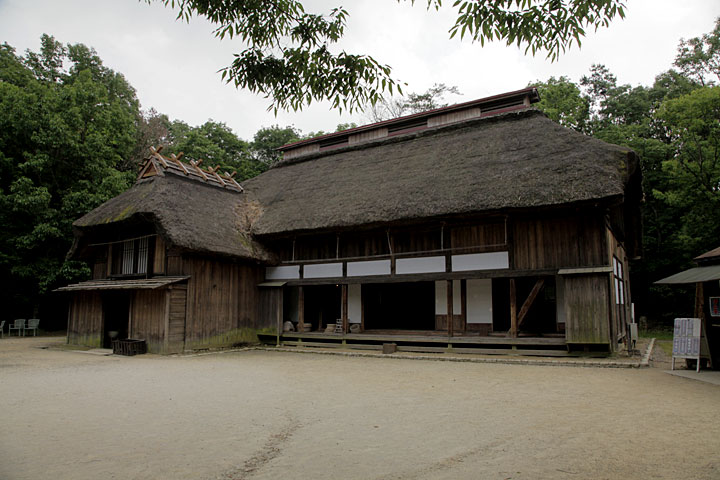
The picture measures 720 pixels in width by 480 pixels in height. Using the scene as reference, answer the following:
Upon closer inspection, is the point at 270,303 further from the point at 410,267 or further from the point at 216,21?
the point at 216,21

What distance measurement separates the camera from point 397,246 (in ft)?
46.1

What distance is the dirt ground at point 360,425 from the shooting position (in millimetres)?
3830

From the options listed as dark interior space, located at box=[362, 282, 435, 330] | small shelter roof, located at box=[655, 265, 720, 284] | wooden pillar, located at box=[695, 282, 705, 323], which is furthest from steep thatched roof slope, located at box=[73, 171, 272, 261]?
wooden pillar, located at box=[695, 282, 705, 323]

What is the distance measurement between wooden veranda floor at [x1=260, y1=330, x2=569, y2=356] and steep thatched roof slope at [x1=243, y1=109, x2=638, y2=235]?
3.43 m

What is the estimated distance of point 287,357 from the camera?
41.9ft

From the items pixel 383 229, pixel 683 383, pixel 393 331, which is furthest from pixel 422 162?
pixel 683 383

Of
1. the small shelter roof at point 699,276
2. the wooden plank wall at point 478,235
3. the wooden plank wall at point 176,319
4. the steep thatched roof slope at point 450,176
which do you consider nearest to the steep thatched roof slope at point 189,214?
the steep thatched roof slope at point 450,176

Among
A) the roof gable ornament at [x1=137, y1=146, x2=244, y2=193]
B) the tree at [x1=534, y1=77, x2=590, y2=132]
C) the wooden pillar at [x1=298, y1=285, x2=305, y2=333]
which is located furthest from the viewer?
the tree at [x1=534, y1=77, x2=590, y2=132]

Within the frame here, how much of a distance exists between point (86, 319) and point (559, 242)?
15.2 metres

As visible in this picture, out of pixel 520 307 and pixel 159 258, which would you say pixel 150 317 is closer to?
pixel 159 258

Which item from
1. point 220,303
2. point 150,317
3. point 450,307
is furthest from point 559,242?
point 150,317

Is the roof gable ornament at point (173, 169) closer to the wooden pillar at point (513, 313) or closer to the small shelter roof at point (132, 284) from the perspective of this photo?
the small shelter roof at point (132, 284)

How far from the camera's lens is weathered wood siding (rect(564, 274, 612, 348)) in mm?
10547

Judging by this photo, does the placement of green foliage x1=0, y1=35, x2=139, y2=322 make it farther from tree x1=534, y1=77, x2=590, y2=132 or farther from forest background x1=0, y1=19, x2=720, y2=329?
tree x1=534, y1=77, x2=590, y2=132
